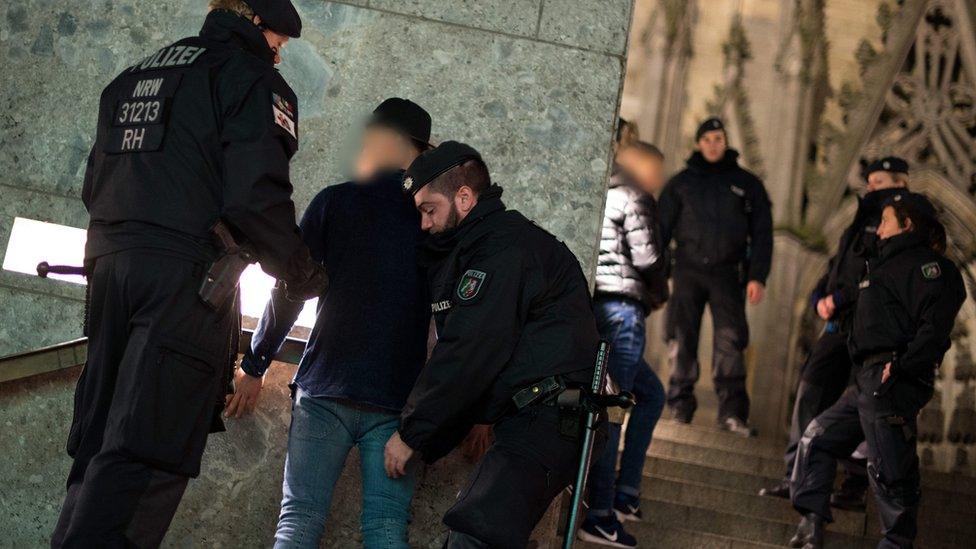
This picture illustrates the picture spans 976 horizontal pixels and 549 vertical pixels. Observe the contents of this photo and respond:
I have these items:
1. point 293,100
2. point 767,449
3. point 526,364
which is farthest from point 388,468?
point 767,449

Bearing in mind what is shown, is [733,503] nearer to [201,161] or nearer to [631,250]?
[631,250]

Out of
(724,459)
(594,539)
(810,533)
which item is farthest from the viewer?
(724,459)

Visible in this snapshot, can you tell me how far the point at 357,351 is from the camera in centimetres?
388

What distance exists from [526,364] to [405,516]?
2.10ft

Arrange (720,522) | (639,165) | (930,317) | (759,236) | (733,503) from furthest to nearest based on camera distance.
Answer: (759,236), (733,503), (720,522), (639,165), (930,317)

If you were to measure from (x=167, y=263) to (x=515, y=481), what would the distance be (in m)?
1.11

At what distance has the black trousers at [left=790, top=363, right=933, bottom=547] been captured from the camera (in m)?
5.57

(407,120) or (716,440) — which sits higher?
(407,120)

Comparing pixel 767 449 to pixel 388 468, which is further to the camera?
pixel 767 449

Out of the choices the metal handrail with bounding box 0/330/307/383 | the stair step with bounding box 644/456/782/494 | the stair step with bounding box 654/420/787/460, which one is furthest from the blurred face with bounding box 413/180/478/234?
the stair step with bounding box 654/420/787/460

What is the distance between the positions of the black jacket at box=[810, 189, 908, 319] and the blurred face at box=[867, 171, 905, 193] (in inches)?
2.3

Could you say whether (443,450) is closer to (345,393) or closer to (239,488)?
(345,393)

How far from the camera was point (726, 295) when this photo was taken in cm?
806

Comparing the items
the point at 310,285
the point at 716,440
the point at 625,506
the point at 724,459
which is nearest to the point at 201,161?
the point at 310,285
